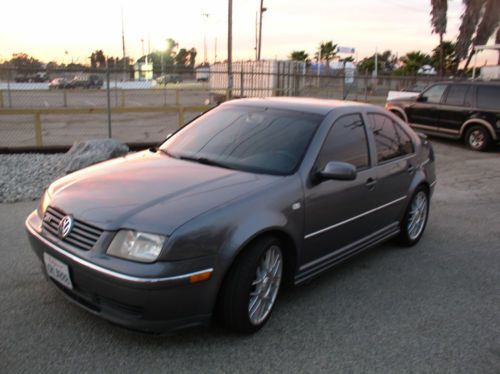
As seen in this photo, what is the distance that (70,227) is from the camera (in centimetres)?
306

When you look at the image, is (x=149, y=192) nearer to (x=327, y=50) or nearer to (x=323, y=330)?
(x=323, y=330)

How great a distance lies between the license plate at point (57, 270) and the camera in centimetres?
305

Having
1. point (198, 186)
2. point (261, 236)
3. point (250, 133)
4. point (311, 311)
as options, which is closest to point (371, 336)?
point (311, 311)

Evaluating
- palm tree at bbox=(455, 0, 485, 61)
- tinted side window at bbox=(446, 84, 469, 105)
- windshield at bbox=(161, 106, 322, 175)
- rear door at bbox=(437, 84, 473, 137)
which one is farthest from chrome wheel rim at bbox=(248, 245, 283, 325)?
palm tree at bbox=(455, 0, 485, 61)

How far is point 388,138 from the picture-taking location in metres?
4.77

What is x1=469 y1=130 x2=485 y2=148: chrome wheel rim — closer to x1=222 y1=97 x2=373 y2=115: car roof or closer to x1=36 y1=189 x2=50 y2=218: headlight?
x1=222 y1=97 x2=373 y2=115: car roof

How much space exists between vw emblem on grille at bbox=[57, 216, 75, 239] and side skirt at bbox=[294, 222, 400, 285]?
162 cm

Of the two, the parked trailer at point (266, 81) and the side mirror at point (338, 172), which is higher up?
the parked trailer at point (266, 81)

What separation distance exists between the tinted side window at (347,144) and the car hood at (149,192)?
0.63 m

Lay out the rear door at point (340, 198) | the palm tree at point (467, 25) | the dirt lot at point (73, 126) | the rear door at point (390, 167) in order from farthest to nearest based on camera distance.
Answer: the palm tree at point (467, 25) < the dirt lot at point (73, 126) < the rear door at point (390, 167) < the rear door at point (340, 198)

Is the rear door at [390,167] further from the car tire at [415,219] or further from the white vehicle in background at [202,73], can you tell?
the white vehicle in background at [202,73]

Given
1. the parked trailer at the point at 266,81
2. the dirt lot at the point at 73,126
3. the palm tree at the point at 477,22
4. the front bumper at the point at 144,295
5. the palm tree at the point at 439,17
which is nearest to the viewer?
the front bumper at the point at 144,295

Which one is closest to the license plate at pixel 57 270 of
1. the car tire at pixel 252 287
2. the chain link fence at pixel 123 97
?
the car tire at pixel 252 287

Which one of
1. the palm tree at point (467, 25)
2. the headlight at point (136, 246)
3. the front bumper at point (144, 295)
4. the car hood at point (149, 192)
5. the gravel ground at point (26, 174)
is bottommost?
the gravel ground at point (26, 174)
